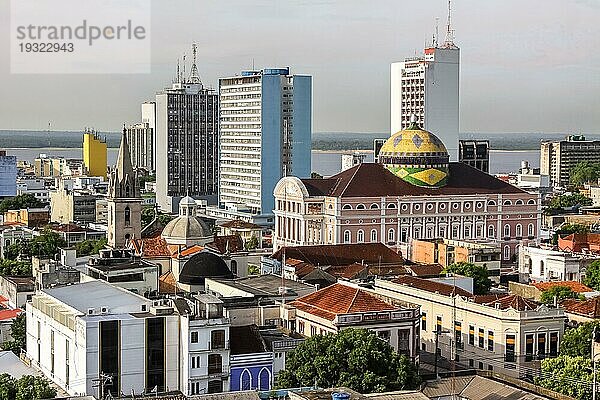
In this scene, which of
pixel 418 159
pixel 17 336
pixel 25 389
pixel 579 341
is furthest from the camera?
pixel 418 159

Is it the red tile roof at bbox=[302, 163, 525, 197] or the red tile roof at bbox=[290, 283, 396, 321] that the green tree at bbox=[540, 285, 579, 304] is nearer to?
the red tile roof at bbox=[290, 283, 396, 321]

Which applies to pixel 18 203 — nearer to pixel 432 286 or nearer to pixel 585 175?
pixel 432 286

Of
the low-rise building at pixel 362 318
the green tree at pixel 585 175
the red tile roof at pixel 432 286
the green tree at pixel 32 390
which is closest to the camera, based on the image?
the green tree at pixel 32 390

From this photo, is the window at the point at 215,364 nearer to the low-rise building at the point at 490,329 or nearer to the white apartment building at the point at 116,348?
the white apartment building at the point at 116,348

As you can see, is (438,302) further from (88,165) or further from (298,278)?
(88,165)

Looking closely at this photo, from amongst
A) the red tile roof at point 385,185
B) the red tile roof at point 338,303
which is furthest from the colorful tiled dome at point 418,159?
the red tile roof at point 338,303

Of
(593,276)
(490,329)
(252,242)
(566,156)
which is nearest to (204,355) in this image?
(490,329)

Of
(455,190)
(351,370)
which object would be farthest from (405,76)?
(351,370)
